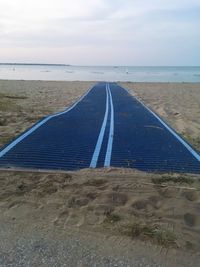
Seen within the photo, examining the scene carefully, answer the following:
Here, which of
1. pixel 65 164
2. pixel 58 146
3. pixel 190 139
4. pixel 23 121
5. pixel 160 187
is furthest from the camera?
pixel 23 121

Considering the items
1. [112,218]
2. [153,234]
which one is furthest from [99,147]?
[153,234]

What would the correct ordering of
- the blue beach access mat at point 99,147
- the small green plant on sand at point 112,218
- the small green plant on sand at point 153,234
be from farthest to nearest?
the blue beach access mat at point 99,147 < the small green plant on sand at point 112,218 < the small green plant on sand at point 153,234

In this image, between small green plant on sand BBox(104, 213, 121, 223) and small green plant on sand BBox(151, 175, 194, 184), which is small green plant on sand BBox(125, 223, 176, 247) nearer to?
small green plant on sand BBox(104, 213, 121, 223)

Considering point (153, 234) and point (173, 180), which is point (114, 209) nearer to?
point (153, 234)

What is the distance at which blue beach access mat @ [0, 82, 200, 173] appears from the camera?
7727 millimetres

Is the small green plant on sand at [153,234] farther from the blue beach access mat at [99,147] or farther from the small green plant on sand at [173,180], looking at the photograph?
the blue beach access mat at [99,147]

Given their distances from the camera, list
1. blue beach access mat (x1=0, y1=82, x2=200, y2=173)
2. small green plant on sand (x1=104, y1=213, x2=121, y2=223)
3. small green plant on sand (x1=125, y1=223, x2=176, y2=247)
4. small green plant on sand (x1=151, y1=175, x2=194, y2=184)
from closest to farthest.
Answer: small green plant on sand (x1=125, y1=223, x2=176, y2=247) < small green plant on sand (x1=104, y1=213, x2=121, y2=223) < small green plant on sand (x1=151, y1=175, x2=194, y2=184) < blue beach access mat (x1=0, y1=82, x2=200, y2=173)

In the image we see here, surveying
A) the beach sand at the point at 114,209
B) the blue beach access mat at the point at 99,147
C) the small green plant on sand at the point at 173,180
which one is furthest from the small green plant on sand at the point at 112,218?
the blue beach access mat at the point at 99,147

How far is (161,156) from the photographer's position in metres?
8.63

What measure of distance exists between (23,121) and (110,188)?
6.96 meters

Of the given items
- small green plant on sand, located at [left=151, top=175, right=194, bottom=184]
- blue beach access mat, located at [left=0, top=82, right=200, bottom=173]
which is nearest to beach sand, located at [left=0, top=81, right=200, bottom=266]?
small green plant on sand, located at [left=151, top=175, right=194, bottom=184]

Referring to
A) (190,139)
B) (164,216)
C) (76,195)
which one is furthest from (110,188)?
(190,139)

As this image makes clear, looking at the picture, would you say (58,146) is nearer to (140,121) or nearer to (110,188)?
(110,188)

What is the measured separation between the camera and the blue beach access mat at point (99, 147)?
773cm
